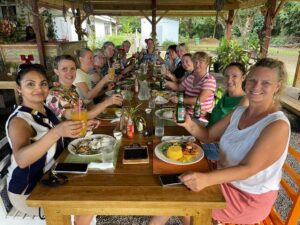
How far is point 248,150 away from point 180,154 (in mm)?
365

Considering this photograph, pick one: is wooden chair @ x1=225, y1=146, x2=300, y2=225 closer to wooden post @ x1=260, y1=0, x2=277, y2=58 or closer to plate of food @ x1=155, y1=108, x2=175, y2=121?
plate of food @ x1=155, y1=108, x2=175, y2=121

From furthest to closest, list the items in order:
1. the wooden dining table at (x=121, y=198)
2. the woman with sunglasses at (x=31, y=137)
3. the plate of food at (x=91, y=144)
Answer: the plate of food at (x=91, y=144) < the woman with sunglasses at (x=31, y=137) < the wooden dining table at (x=121, y=198)

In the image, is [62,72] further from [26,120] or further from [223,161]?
[223,161]

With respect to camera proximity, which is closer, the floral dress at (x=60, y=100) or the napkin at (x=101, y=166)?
the napkin at (x=101, y=166)

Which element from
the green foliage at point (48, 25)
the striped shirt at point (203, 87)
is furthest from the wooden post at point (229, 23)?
the striped shirt at point (203, 87)

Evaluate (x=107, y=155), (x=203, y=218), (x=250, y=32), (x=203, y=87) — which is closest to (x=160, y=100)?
(x=203, y=87)

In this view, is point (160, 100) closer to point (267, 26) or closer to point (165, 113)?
point (165, 113)

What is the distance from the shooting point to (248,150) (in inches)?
51.4

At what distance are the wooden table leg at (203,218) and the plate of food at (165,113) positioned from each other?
103 cm

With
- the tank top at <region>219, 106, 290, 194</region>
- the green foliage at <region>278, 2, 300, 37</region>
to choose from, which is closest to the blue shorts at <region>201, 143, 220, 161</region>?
the tank top at <region>219, 106, 290, 194</region>

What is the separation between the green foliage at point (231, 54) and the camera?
662 centimetres

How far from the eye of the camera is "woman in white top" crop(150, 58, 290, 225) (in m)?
1.17

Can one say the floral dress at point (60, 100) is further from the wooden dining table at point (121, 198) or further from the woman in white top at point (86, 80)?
the wooden dining table at point (121, 198)

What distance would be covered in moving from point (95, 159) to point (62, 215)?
1.13 feet
